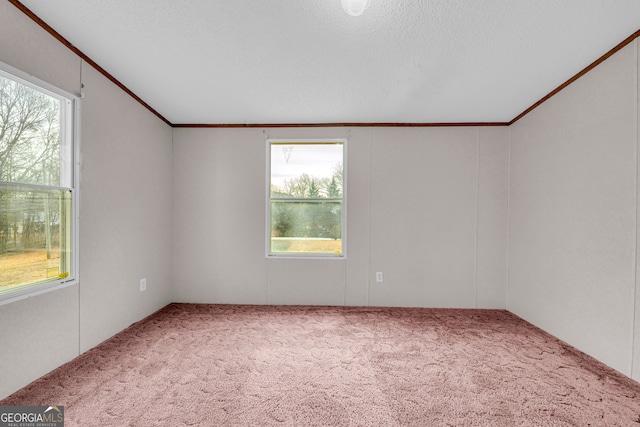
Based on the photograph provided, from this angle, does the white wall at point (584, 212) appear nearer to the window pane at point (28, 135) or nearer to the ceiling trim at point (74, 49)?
the ceiling trim at point (74, 49)

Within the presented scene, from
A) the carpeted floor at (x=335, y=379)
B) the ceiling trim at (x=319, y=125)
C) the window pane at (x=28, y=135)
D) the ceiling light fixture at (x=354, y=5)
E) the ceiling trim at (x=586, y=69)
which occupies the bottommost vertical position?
the carpeted floor at (x=335, y=379)

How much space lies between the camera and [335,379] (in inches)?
80.4

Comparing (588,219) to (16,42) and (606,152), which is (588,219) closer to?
(606,152)

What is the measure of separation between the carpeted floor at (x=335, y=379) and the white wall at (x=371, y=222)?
69 centimetres

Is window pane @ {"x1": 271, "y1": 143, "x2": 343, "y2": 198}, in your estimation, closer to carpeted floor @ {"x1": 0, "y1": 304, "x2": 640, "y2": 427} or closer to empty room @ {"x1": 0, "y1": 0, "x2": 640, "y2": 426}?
empty room @ {"x1": 0, "y1": 0, "x2": 640, "y2": 426}

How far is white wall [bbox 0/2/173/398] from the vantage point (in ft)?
5.98

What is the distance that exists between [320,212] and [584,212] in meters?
2.65

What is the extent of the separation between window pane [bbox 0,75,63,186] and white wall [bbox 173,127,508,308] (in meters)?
1.71

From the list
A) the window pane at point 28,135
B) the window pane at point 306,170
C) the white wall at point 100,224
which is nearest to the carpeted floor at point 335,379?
the white wall at point 100,224

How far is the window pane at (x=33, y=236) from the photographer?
1.79 metres

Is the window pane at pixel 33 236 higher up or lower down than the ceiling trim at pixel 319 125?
lower down

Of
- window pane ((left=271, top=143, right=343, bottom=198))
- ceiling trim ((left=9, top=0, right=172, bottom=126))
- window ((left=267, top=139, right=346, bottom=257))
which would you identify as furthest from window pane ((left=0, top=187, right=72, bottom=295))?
window pane ((left=271, top=143, right=343, bottom=198))

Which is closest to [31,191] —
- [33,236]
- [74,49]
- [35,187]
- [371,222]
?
[35,187]

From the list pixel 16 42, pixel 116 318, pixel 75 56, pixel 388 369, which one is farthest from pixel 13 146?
pixel 388 369
